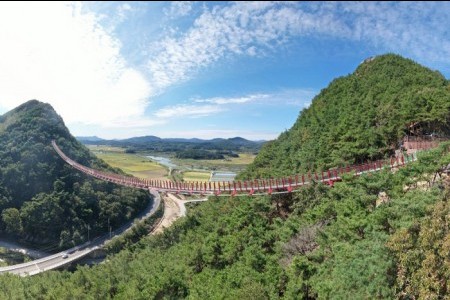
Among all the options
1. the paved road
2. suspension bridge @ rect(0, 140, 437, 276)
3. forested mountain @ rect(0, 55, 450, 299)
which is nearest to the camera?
forested mountain @ rect(0, 55, 450, 299)

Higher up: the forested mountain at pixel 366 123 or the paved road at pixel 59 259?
the forested mountain at pixel 366 123

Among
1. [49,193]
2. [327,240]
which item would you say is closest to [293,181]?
[327,240]

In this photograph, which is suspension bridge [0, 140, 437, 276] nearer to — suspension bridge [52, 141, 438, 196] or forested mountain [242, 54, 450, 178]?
suspension bridge [52, 141, 438, 196]

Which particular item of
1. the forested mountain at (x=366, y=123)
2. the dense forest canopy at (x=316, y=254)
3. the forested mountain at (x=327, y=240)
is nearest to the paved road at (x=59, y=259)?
the forested mountain at (x=327, y=240)

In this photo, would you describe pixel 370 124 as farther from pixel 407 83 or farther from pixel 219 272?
pixel 219 272

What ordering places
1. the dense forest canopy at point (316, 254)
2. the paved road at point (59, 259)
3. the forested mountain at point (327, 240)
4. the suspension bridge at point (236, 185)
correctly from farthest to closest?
the paved road at point (59, 259)
the suspension bridge at point (236, 185)
the forested mountain at point (327, 240)
the dense forest canopy at point (316, 254)

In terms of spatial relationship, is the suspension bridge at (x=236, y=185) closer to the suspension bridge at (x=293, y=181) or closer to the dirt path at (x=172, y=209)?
the suspension bridge at (x=293, y=181)

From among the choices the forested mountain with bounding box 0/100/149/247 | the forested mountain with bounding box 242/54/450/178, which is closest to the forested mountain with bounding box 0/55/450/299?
the forested mountain with bounding box 242/54/450/178

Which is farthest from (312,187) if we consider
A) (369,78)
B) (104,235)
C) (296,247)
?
(104,235)
